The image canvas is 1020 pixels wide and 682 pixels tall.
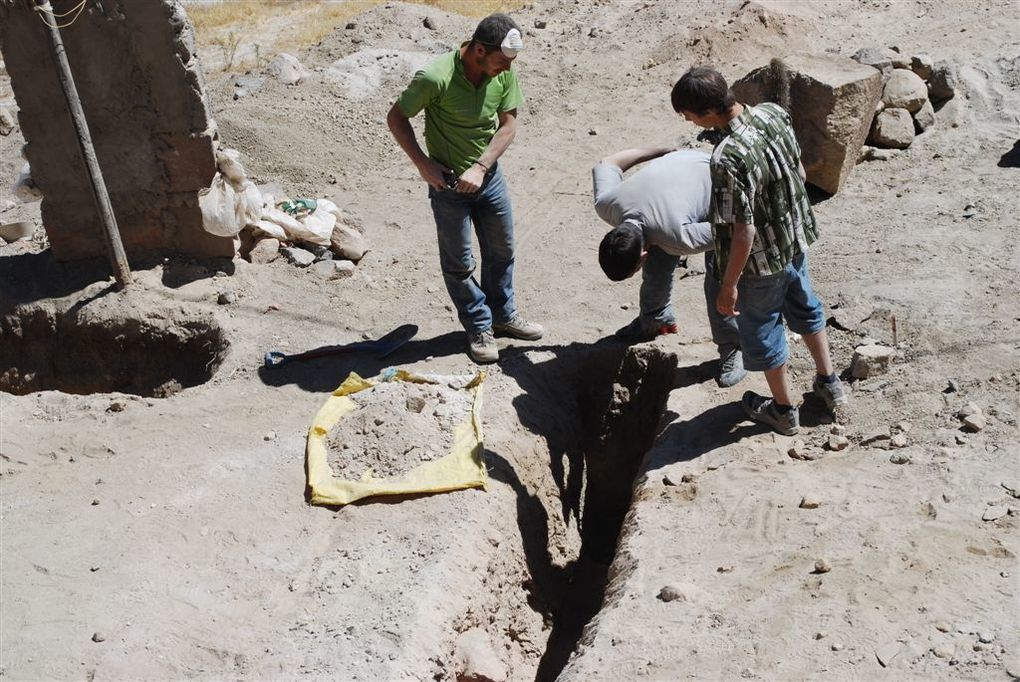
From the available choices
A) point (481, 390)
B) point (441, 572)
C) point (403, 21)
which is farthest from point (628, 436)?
point (403, 21)

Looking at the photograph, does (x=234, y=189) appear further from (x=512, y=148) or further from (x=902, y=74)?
(x=902, y=74)

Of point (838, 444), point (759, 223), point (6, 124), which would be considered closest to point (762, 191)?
point (759, 223)

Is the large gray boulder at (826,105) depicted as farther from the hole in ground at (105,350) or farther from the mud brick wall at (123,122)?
the hole in ground at (105,350)

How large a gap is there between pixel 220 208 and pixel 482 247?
195 cm

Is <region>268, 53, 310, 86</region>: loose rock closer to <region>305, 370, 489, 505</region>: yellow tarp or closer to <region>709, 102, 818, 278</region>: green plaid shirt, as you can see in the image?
<region>305, 370, 489, 505</region>: yellow tarp

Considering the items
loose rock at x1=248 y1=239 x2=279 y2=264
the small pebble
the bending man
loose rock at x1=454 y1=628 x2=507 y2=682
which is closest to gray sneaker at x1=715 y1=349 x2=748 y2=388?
the bending man

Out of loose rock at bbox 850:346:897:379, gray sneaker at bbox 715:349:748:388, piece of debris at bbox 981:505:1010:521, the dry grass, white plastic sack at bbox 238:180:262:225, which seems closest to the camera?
piece of debris at bbox 981:505:1010:521

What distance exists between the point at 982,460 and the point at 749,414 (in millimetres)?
1059

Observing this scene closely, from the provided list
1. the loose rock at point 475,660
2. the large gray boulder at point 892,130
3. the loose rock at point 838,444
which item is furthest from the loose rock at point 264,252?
the large gray boulder at point 892,130

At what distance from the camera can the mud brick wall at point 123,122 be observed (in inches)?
247

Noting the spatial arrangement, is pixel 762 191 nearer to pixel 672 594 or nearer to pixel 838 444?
pixel 838 444

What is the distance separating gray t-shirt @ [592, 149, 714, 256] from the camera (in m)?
4.90

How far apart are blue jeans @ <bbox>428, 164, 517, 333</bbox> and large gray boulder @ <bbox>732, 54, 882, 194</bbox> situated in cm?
258

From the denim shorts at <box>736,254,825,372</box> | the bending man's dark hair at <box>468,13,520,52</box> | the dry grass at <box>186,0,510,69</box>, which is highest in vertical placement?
the bending man's dark hair at <box>468,13,520,52</box>
